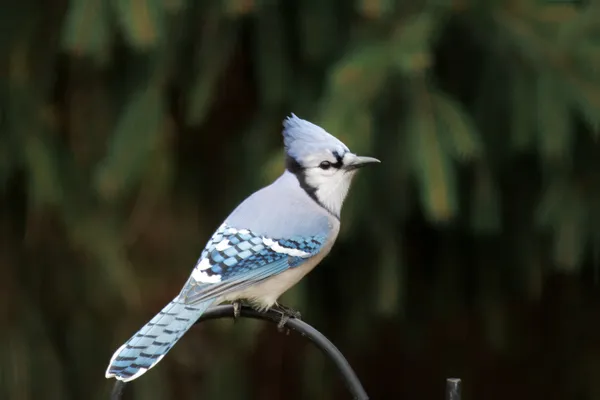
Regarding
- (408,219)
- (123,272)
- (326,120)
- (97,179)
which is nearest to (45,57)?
(97,179)

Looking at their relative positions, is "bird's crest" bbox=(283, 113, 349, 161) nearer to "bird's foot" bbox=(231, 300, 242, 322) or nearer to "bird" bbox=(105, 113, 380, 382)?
"bird" bbox=(105, 113, 380, 382)

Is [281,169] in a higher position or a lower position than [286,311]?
higher

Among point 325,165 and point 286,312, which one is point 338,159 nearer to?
point 325,165

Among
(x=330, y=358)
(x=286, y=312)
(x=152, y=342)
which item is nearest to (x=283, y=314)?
(x=286, y=312)

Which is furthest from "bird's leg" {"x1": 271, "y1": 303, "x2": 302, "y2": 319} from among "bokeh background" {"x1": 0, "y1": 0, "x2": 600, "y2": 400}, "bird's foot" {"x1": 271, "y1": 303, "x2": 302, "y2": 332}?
"bokeh background" {"x1": 0, "y1": 0, "x2": 600, "y2": 400}

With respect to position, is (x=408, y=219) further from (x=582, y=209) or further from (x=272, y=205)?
(x=272, y=205)

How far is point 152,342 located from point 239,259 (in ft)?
0.80

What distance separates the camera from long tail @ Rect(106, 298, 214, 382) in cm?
85

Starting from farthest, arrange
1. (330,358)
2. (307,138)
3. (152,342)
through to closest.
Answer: (307,138) → (330,358) → (152,342)

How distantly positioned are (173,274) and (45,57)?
1.81 feet

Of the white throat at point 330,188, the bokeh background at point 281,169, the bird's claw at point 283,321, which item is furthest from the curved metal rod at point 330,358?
the bokeh background at point 281,169

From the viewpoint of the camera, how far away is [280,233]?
122cm

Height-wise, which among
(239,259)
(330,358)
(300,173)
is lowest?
(330,358)

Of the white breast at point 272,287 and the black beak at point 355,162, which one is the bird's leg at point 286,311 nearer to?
the white breast at point 272,287
